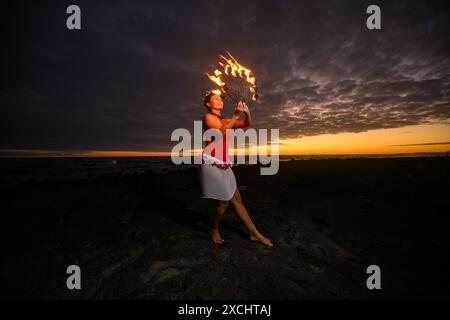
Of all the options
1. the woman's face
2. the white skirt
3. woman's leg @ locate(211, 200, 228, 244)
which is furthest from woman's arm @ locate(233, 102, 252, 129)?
woman's leg @ locate(211, 200, 228, 244)

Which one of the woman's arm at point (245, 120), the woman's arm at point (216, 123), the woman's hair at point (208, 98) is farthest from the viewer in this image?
the woman's hair at point (208, 98)

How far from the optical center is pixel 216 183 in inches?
144

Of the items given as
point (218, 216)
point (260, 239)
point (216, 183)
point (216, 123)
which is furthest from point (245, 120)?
point (260, 239)

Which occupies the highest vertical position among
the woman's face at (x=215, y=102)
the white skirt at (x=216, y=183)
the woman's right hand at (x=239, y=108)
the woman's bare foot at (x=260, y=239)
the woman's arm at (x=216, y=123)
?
the woman's face at (x=215, y=102)

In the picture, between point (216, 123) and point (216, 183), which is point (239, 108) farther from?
point (216, 183)

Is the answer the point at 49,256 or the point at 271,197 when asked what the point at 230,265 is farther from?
the point at 271,197

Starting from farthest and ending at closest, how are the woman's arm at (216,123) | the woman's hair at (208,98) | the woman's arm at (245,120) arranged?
1. the woman's hair at (208,98)
2. the woman's arm at (245,120)
3. the woman's arm at (216,123)

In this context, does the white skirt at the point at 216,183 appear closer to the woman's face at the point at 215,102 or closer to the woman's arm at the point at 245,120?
the woman's arm at the point at 245,120

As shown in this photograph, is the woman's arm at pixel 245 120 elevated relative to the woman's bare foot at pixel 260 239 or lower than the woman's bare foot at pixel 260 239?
elevated

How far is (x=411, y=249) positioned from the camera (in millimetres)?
3645

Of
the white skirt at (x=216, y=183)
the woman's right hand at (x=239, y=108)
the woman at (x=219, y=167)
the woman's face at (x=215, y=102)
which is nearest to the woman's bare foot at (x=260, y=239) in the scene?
the woman at (x=219, y=167)

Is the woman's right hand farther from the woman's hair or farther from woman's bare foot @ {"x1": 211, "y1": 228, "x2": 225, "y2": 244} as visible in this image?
woman's bare foot @ {"x1": 211, "y1": 228, "x2": 225, "y2": 244}

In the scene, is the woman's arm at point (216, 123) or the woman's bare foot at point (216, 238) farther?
the woman's bare foot at point (216, 238)

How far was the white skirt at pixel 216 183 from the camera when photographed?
3654mm
